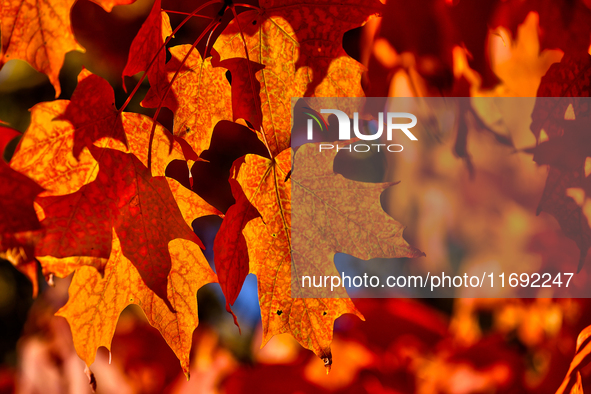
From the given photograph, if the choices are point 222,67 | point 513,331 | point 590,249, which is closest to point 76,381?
point 222,67

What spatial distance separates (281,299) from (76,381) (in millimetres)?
363

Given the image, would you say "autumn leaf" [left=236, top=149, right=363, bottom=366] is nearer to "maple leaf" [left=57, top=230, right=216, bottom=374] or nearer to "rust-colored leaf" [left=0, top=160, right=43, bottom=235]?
"maple leaf" [left=57, top=230, right=216, bottom=374]

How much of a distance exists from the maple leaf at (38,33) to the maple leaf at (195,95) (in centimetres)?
8

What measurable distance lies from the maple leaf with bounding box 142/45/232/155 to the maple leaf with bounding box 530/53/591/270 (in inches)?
18.5

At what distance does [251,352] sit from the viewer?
0.49 metres

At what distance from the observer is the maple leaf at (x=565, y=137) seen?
1.53ft

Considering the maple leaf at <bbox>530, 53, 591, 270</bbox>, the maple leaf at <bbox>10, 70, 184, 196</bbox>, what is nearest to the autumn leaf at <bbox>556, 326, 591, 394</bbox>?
the maple leaf at <bbox>530, 53, 591, 270</bbox>

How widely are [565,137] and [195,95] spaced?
1.70 feet

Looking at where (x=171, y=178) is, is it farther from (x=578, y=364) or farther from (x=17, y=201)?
(x=578, y=364)

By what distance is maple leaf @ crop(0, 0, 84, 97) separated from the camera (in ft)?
0.95

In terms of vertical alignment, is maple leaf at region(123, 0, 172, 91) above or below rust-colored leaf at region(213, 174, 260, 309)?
above

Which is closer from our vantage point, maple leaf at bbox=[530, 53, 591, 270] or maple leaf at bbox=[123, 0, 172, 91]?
maple leaf at bbox=[123, 0, 172, 91]

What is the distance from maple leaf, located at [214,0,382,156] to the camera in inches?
12.6

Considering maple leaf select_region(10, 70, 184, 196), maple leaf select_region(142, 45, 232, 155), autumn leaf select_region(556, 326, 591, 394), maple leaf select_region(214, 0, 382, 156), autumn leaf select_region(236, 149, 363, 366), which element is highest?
maple leaf select_region(214, 0, 382, 156)
